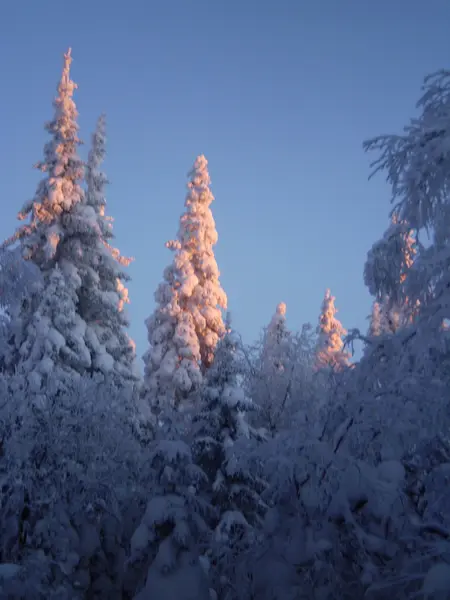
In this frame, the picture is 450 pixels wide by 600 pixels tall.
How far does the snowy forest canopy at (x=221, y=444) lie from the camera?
16.7ft

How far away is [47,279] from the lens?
59.7 feet

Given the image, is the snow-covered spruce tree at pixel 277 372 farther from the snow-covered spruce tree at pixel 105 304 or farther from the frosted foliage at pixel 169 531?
the snow-covered spruce tree at pixel 105 304

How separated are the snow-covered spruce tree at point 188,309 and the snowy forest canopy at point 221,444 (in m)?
1.76

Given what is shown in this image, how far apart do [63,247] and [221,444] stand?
10.8 m

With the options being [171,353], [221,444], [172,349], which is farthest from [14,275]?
[172,349]

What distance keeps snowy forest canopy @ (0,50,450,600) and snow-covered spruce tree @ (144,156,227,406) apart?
69.4 inches

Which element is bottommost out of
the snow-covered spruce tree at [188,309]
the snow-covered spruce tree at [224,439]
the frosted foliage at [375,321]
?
the snow-covered spruce tree at [224,439]

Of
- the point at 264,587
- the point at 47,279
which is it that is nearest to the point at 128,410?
the point at 47,279

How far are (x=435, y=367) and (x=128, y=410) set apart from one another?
9950 millimetres

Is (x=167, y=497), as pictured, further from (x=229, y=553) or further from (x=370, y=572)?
(x=370, y=572)

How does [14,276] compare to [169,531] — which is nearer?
[14,276]

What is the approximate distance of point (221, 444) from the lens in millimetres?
11883

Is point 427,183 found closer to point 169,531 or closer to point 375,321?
point 169,531

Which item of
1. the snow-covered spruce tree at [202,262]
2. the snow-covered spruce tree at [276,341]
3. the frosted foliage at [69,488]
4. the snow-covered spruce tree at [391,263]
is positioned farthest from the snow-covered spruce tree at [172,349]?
the snow-covered spruce tree at [391,263]
